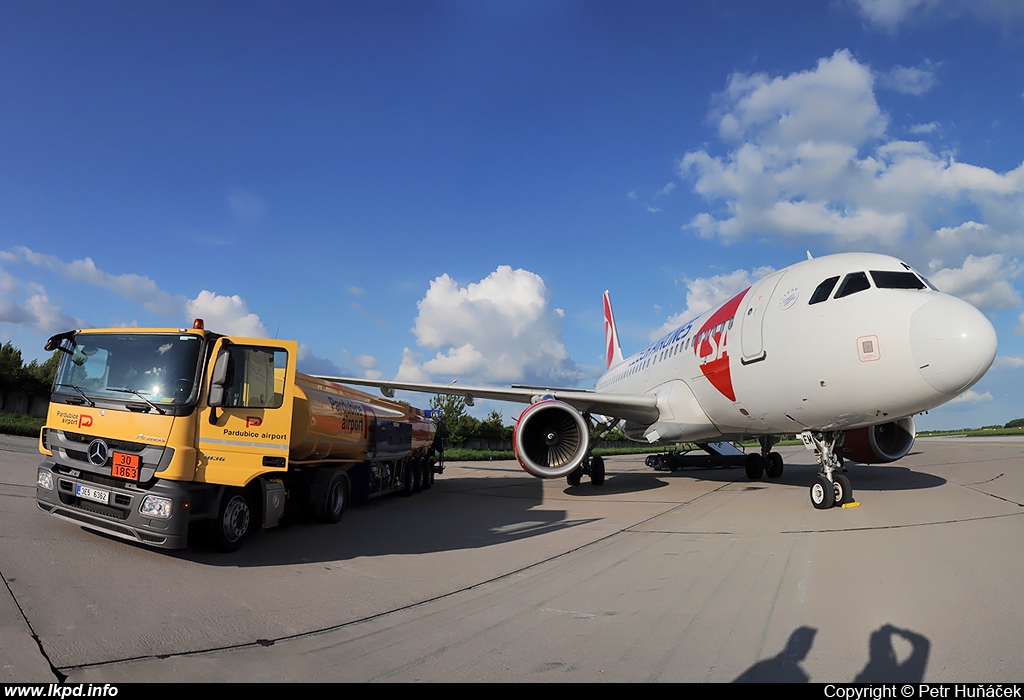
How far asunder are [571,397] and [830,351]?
20.1 ft

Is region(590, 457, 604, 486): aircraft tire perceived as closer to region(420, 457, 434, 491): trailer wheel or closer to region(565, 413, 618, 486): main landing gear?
region(565, 413, 618, 486): main landing gear

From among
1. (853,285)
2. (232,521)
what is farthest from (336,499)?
(853,285)

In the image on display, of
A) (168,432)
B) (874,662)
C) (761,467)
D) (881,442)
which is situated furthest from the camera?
(761,467)

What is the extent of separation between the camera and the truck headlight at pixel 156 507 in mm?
5703

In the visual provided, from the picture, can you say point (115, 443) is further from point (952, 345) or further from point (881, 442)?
point (881, 442)

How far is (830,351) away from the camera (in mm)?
8555

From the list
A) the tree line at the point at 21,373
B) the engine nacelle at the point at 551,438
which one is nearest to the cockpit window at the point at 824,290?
the engine nacelle at the point at 551,438

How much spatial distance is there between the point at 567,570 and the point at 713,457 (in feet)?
55.2

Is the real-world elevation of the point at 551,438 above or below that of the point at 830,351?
below

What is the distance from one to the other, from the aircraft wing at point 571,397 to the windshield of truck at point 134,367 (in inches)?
192

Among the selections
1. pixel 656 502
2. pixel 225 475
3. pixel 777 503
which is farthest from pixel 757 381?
pixel 225 475

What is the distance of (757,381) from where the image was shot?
10.1 m

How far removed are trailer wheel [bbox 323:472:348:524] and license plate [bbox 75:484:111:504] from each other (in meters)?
3.10

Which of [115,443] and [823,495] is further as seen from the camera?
[823,495]
